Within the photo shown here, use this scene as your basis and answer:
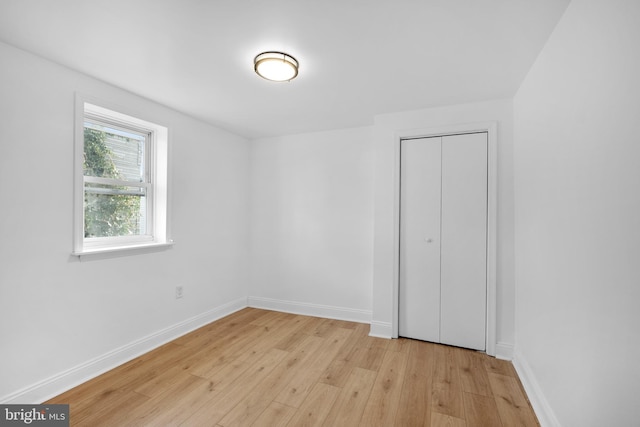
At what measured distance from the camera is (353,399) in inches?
80.1

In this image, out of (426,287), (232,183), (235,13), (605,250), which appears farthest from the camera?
(232,183)

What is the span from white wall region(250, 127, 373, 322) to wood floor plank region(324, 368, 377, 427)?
47.3 inches

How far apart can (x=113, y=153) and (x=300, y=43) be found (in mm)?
1994

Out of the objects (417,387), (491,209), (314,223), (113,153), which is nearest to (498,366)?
(417,387)

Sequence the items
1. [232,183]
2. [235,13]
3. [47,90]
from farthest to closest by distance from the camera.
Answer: [232,183], [47,90], [235,13]

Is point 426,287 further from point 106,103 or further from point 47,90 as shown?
point 47,90

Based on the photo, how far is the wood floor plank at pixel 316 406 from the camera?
1.81 m

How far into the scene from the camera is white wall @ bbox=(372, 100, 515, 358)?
262 centimetres

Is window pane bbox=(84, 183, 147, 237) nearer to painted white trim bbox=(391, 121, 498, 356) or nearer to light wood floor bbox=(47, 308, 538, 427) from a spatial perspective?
light wood floor bbox=(47, 308, 538, 427)

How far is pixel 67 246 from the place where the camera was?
213cm

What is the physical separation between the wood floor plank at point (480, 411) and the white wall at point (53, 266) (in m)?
2.73

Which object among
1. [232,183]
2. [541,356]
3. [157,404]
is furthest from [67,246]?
[541,356]

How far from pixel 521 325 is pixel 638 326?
5.44ft

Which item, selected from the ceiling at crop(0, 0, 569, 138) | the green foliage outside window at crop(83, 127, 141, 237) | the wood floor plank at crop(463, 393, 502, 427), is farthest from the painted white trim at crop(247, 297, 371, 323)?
the ceiling at crop(0, 0, 569, 138)
